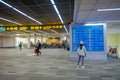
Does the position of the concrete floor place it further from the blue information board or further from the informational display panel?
the blue information board

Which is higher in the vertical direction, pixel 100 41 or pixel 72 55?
pixel 100 41

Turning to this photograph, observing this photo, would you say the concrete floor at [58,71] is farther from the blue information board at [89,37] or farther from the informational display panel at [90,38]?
the blue information board at [89,37]

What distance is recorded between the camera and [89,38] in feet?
41.2

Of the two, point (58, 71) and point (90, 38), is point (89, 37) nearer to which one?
A: point (90, 38)

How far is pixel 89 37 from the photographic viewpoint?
1259cm

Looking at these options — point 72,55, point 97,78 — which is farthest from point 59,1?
point 72,55

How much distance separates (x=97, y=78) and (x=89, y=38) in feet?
20.7

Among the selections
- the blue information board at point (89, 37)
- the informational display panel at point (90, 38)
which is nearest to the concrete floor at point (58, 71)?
the informational display panel at point (90, 38)

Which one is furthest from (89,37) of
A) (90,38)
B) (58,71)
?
(58,71)

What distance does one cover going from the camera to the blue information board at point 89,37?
1240cm

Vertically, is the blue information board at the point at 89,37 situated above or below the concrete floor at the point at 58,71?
above

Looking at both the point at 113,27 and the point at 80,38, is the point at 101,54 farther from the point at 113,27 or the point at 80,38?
the point at 113,27

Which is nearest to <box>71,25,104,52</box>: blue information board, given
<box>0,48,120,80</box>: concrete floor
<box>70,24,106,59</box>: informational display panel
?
<box>70,24,106,59</box>: informational display panel

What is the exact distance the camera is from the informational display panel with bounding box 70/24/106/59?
Answer: 12359 mm
